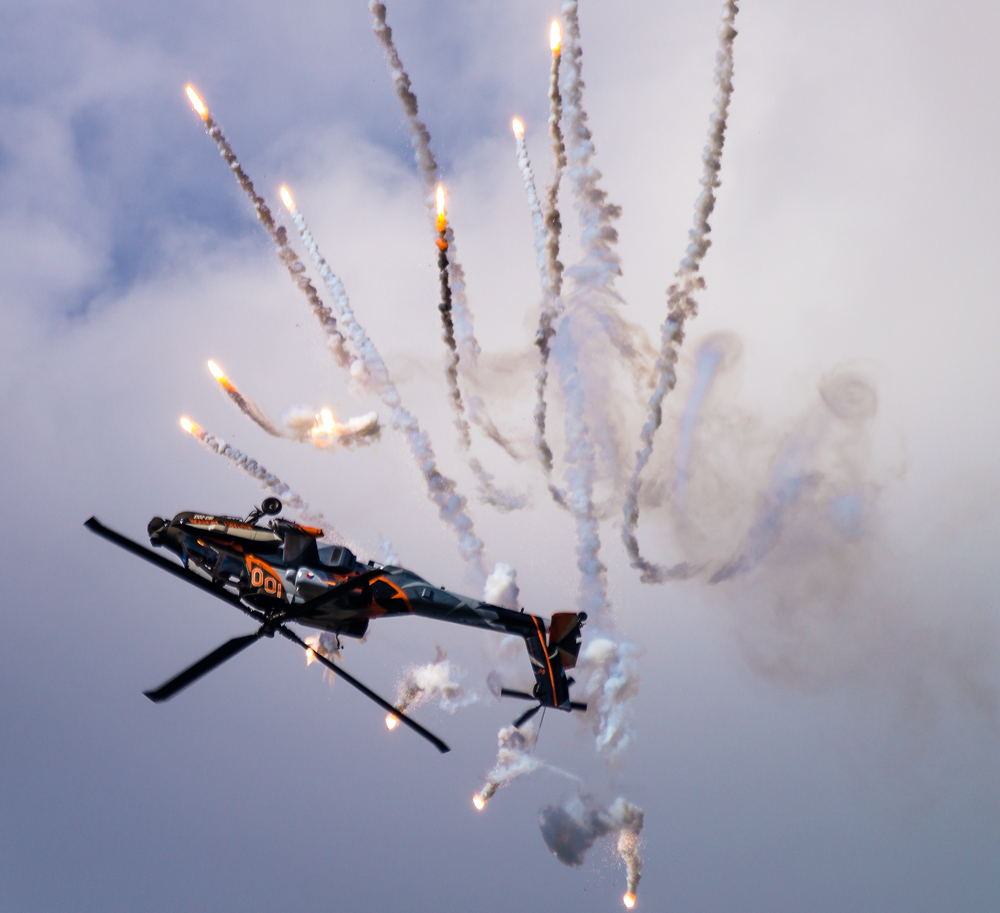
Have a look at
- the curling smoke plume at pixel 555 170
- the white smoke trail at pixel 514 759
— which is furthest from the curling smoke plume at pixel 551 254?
the white smoke trail at pixel 514 759

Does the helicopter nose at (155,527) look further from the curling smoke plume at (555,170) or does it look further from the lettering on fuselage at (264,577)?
the curling smoke plume at (555,170)

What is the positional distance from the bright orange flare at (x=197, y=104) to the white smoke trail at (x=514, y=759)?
3823 cm

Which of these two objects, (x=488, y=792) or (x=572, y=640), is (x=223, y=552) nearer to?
(x=572, y=640)

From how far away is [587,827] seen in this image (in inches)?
1849

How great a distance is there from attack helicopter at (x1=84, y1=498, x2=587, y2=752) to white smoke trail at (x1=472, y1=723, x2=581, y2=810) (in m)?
22.3

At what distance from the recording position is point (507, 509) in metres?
45.0

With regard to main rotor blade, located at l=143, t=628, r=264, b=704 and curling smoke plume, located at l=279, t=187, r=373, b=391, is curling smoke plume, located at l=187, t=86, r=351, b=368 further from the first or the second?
main rotor blade, located at l=143, t=628, r=264, b=704

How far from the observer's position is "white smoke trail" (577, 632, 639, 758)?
44719 mm

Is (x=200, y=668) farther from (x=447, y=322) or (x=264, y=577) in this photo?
(x=447, y=322)

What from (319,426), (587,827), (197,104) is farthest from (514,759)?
(197,104)

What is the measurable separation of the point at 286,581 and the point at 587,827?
33435 mm

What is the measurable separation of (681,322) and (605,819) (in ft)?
99.9

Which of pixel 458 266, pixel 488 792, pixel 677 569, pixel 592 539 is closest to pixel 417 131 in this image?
pixel 458 266

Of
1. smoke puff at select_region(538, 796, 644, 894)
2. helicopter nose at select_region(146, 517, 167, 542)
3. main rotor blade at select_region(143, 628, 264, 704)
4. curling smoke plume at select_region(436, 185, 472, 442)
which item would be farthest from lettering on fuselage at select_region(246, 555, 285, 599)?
smoke puff at select_region(538, 796, 644, 894)
